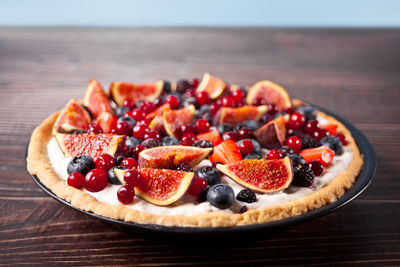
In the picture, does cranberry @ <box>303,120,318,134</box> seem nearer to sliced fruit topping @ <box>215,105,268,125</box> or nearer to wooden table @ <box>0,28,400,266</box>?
sliced fruit topping @ <box>215,105,268,125</box>

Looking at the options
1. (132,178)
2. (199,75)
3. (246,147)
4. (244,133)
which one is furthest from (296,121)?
(199,75)

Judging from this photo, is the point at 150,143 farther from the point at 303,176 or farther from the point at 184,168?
the point at 303,176

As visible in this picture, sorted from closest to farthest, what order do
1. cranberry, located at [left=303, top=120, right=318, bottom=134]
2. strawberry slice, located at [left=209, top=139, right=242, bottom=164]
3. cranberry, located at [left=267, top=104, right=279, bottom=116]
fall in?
1. strawberry slice, located at [left=209, top=139, right=242, bottom=164]
2. cranberry, located at [left=303, top=120, right=318, bottom=134]
3. cranberry, located at [left=267, top=104, right=279, bottom=116]

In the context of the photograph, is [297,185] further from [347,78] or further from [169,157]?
[347,78]

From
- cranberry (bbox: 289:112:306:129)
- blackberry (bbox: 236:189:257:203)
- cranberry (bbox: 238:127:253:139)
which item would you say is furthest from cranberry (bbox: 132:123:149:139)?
cranberry (bbox: 289:112:306:129)

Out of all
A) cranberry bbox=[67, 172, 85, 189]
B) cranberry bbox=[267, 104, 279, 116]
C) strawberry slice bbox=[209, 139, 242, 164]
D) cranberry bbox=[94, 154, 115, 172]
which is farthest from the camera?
cranberry bbox=[267, 104, 279, 116]
